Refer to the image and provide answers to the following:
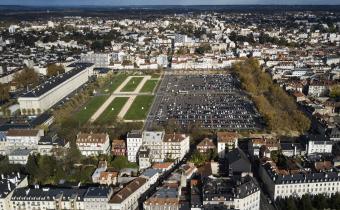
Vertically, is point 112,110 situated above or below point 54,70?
below

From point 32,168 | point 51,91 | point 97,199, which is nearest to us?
Result: point 97,199

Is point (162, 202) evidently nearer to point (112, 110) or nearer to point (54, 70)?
point (112, 110)

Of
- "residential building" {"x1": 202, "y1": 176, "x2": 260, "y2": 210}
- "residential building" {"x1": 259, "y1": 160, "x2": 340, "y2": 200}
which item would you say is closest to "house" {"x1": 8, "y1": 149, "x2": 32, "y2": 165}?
"residential building" {"x1": 202, "y1": 176, "x2": 260, "y2": 210}

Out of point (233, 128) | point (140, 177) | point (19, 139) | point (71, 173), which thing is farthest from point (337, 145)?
point (19, 139)

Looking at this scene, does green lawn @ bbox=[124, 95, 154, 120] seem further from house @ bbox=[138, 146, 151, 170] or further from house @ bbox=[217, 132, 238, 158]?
house @ bbox=[138, 146, 151, 170]

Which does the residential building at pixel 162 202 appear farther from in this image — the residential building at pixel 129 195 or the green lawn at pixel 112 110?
the green lawn at pixel 112 110

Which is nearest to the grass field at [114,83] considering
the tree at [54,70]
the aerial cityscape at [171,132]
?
the aerial cityscape at [171,132]

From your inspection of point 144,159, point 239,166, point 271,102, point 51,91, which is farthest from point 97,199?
point 271,102
